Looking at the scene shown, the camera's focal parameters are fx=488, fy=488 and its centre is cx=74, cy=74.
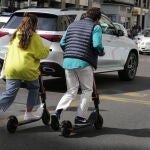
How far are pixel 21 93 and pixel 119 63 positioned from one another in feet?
10.7

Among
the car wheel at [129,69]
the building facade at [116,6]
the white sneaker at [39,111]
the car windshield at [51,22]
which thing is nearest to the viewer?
the white sneaker at [39,111]

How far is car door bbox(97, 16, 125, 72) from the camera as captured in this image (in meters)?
11.7

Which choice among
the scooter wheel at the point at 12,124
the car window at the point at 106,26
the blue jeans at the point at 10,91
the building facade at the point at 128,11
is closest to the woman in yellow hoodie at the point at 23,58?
the blue jeans at the point at 10,91

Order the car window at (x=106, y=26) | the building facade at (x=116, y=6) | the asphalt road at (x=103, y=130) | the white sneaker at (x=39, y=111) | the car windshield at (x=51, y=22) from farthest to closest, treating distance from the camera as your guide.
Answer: the building facade at (x=116, y=6) → the car window at (x=106, y=26) → the car windshield at (x=51, y=22) → the white sneaker at (x=39, y=111) → the asphalt road at (x=103, y=130)

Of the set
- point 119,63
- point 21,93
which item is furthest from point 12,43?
point 119,63

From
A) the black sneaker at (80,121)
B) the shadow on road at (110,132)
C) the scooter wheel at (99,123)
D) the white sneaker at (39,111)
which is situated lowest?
the shadow on road at (110,132)

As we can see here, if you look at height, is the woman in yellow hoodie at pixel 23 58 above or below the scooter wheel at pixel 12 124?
above

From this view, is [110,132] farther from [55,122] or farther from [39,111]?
[39,111]

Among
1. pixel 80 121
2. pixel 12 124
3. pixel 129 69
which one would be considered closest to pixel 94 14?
pixel 80 121

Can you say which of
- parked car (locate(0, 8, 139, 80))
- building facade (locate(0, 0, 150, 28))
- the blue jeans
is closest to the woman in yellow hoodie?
the blue jeans

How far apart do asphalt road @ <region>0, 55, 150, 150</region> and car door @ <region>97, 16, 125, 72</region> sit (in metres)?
0.91

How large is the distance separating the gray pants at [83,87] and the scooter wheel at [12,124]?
23.1 inches

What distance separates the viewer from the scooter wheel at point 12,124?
642 centimetres

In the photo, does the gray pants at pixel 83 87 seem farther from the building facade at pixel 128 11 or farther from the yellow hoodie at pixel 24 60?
the building facade at pixel 128 11
